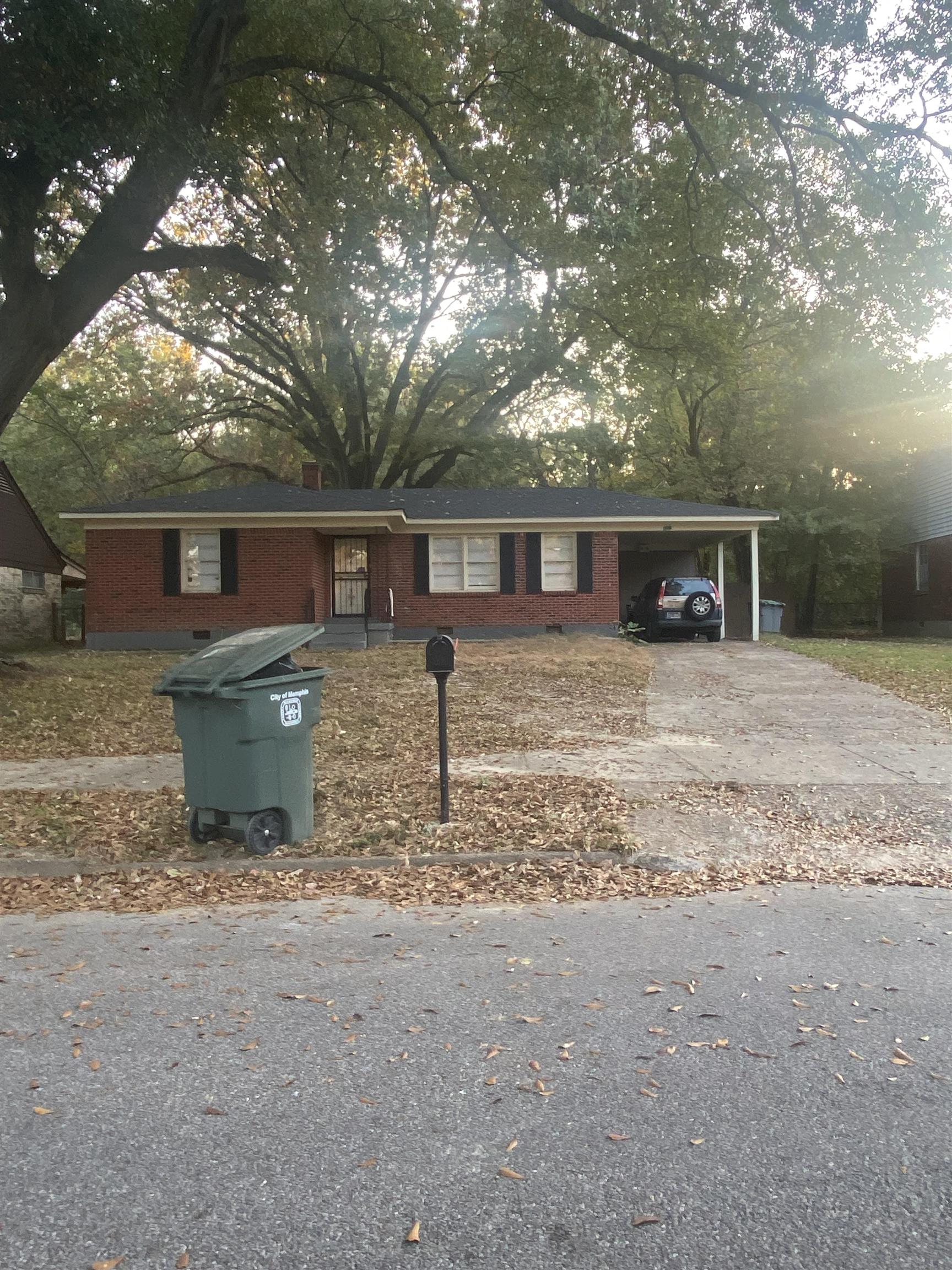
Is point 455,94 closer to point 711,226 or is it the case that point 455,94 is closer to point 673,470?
point 711,226

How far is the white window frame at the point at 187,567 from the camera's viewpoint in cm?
2109

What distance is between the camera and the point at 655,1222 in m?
2.37

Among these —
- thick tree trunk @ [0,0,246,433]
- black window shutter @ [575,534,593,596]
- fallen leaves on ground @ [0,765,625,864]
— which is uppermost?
thick tree trunk @ [0,0,246,433]

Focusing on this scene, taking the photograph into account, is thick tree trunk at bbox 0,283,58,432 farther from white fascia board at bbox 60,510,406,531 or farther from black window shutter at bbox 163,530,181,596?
black window shutter at bbox 163,530,181,596

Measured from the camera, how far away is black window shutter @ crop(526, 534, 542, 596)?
2208 cm

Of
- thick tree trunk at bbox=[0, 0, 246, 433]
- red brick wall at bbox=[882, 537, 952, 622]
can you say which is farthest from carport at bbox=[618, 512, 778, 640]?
thick tree trunk at bbox=[0, 0, 246, 433]

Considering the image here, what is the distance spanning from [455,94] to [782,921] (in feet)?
55.3

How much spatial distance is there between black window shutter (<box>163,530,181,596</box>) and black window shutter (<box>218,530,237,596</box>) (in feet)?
3.14

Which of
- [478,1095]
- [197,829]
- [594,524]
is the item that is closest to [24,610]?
[594,524]

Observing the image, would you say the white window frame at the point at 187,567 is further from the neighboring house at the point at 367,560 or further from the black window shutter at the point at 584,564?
the black window shutter at the point at 584,564

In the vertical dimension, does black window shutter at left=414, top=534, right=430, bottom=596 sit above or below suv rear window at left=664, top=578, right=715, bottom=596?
above

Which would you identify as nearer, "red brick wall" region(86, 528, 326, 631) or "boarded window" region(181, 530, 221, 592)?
"red brick wall" region(86, 528, 326, 631)

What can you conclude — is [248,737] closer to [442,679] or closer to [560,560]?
[442,679]

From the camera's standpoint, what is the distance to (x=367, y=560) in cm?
2292
